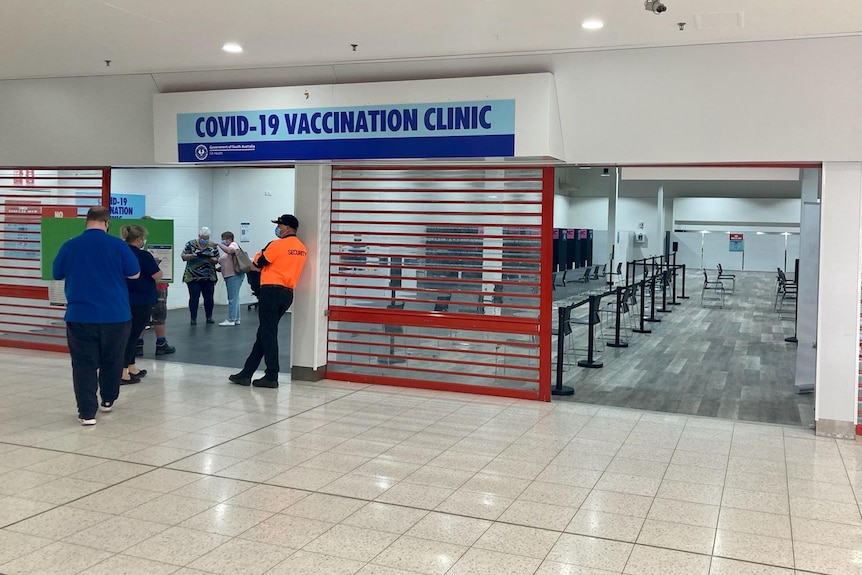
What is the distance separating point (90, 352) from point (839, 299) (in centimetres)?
544

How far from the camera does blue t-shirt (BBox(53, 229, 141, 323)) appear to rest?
5414 millimetres

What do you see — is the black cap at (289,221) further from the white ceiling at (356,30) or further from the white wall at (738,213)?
the white wall at (738,213)

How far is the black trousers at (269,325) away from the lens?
7020 millimetres

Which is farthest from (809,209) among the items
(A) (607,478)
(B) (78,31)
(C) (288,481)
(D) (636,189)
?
(D) (636,189)

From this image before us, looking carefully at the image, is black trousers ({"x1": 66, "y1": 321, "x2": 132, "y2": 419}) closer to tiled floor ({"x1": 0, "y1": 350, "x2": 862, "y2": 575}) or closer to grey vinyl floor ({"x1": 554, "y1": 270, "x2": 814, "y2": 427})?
tiled floor ({"x1": 0, "y1": 350, "x2": 862, "y2": 575})

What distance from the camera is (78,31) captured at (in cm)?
612

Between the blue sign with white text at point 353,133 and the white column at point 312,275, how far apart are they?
398mm

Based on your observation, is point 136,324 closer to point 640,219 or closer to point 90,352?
point 90,352

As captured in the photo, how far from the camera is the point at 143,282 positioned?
6.87 m

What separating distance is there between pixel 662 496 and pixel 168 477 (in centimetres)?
280

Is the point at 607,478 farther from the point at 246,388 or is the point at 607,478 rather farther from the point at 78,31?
the point at 78,31

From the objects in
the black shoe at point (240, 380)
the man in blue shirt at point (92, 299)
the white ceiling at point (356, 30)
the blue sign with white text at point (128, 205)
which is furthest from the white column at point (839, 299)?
the blue sign with white text at point (128, 205)

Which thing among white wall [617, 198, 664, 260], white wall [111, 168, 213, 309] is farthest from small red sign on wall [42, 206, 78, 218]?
white wall [617, 198, 664, 260]

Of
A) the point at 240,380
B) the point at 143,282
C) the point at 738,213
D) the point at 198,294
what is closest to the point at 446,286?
the point at 240,380
